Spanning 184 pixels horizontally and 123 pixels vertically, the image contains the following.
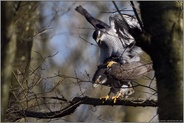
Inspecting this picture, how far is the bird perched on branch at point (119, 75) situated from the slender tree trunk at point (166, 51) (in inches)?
46.6

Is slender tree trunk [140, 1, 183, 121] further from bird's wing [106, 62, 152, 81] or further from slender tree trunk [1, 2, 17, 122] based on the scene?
bird's wing [106, 62, 152, 81]

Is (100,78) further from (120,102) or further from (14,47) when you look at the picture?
(14,47)

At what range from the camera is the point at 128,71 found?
4.85 m

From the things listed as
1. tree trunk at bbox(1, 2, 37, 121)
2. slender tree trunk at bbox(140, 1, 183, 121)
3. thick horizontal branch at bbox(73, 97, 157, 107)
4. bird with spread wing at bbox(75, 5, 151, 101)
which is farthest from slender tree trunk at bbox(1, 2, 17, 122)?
bird with spread wing at bbox(75, 5, 151, 101)

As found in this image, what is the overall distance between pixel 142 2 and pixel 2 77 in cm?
105

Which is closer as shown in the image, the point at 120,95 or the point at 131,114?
the point at 120,95

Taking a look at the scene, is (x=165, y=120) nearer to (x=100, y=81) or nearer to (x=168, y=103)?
(x=168, y=103)

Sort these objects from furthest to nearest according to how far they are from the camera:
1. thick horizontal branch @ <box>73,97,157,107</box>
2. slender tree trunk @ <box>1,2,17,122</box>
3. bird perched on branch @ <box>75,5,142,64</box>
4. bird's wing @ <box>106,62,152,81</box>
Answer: bird perched on branch @ <box>75,5,142,64</box> < bird's wing @ <box>106,62,152,81</box> < thick horizontal branch @ <box>73,97,157,107</box> < slender tree trunk @ <box>1,2,17,122</box>

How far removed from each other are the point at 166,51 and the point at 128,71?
4.82 feet

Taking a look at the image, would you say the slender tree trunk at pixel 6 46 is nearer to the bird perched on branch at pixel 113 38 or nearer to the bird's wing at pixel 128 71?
the bird's wing at pixel 128 71

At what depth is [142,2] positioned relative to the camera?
11.6 feet

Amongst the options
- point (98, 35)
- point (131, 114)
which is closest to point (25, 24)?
point (98, 35)

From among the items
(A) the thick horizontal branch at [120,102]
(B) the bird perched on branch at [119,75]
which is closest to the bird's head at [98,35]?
(B) the bird perched on branch at [119,75]

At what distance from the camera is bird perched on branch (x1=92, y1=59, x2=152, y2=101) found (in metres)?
4.80
